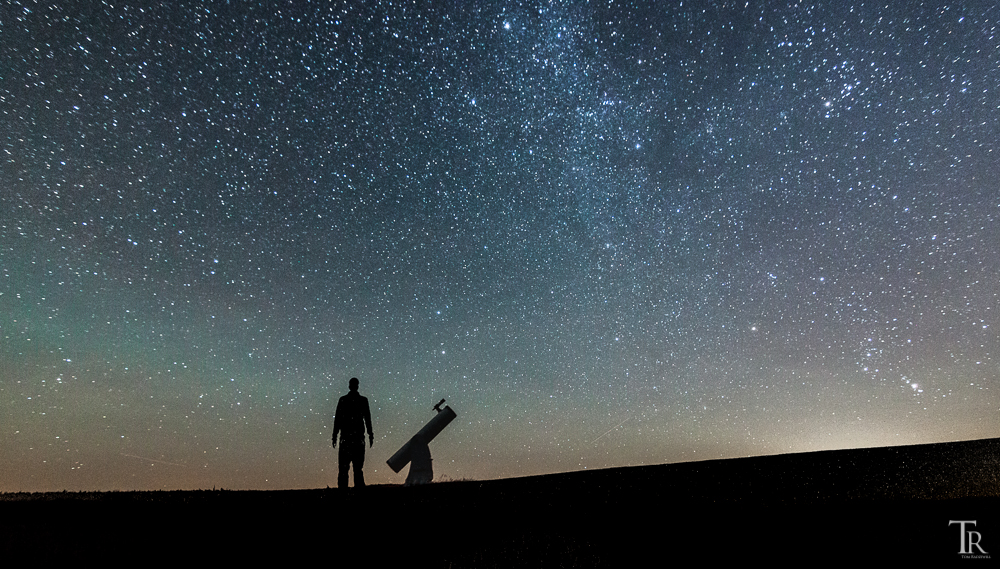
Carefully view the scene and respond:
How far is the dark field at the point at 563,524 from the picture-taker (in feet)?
9.39

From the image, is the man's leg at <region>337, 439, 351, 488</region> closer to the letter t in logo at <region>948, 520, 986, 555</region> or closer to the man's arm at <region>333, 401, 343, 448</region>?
the man's arm at <region>333, 401, 343, 448</region>

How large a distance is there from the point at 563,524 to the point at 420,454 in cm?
728

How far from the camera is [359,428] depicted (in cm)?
A: 796

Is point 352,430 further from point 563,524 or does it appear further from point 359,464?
point 563,524

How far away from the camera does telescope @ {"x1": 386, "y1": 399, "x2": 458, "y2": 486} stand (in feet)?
33.6

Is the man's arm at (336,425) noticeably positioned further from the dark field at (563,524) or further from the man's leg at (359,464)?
the dark field at (563,524)

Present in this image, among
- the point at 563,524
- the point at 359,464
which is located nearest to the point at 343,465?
the point at 359,464

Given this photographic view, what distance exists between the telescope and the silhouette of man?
2429 millimetres

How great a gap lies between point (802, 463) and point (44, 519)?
26.5 feet

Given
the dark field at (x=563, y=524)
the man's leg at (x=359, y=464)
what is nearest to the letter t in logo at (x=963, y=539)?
the dark field at (x=563, y=524)

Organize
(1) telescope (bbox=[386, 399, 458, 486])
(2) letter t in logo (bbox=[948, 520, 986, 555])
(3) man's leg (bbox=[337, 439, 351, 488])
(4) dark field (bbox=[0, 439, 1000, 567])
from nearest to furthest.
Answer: (2) letter t in logo (bbox=[948, 520, 986, 555]) → (4) dark field (bbox=[0, 439, 1000, 567]) → (3) man's leg (bbox=[337, 439, 351, 488]) → (1) telescope (bbox=[386, 399, 458, 486])

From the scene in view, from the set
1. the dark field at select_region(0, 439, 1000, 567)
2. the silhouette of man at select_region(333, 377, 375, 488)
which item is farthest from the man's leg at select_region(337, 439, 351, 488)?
the dark field at select_region(0, 439, 1000, 567)

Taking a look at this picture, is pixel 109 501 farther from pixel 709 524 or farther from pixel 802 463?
pixel 802 463

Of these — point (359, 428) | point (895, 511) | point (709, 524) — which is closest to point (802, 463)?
point (895, 511)
